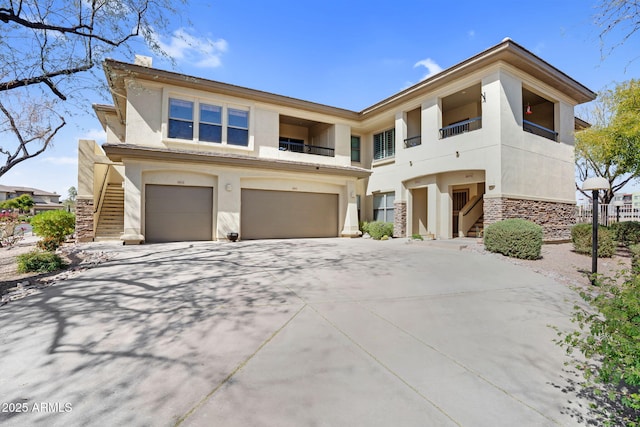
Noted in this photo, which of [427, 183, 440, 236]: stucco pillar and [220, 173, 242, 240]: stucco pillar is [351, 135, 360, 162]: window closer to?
[427, 183, 440, 236]: stucco pillar

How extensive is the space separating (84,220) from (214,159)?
640 centimetres

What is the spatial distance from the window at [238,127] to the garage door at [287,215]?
2575mm

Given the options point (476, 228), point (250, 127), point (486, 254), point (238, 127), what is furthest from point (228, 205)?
point (476, 228)

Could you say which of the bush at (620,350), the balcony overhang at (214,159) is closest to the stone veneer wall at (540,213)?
the balcony overhang at (214,159)

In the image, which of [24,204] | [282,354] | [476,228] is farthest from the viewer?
[24,204]

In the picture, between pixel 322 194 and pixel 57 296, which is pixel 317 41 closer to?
pixel 322 194

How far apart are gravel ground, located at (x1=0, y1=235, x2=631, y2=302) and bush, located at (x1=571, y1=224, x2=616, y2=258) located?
0.26 meters

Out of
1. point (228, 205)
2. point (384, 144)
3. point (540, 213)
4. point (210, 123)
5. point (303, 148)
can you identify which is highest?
point (384, 144)

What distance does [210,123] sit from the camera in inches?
535

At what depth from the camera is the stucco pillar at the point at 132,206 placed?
1129 centimetres

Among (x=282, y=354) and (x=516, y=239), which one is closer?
(x=282, y=354)

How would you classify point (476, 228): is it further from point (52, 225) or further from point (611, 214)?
point (52, 225)

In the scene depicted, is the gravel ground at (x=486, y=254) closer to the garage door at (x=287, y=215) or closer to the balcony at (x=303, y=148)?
the garage door at (x=287, y=215)

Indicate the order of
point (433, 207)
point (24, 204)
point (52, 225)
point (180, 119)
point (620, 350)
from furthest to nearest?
point (24, 204)
point (433, 207)
point (180, 119)
point (52, 225)
point (620, 350)
